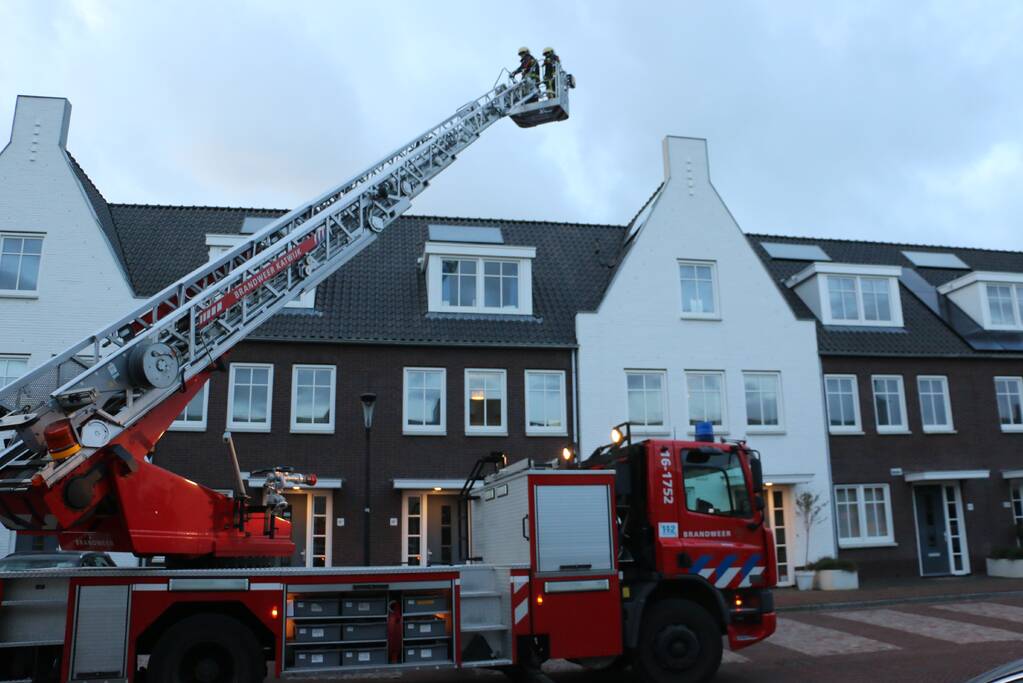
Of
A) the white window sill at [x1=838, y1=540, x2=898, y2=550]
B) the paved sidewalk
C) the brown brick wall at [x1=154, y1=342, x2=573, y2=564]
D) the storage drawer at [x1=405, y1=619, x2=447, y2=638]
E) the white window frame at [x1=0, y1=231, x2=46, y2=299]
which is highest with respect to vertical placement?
the white window frame at [x1=0, y1=231, x2=46, y2=299]

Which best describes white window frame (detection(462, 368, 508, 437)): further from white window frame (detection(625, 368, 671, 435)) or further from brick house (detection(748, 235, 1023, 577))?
brick house (detection(748, 235, 1023, 577))

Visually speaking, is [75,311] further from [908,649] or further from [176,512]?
[908,649]

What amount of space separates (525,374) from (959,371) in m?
12.9

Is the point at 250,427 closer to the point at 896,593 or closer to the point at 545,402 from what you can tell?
the point at 545,402

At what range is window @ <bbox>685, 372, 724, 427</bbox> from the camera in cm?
2184

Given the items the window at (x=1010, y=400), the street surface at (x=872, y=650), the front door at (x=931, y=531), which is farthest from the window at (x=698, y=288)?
the window at (x=1010, y=400)

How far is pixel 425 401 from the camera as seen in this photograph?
2050cm

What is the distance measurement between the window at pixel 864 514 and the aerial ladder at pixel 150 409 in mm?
16552

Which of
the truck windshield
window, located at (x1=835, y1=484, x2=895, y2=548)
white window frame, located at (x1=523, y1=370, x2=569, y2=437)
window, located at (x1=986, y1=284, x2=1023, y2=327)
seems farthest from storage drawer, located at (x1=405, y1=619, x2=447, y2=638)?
window, located at (x1=986, y1=284, x2=1023, y2=327)

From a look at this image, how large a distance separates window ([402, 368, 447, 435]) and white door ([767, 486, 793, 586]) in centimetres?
895

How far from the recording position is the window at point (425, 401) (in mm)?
20266

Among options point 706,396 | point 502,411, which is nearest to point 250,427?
point 502,411

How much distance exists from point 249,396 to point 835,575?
14824mm

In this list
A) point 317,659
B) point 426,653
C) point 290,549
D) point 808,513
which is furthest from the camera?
point 808,513
